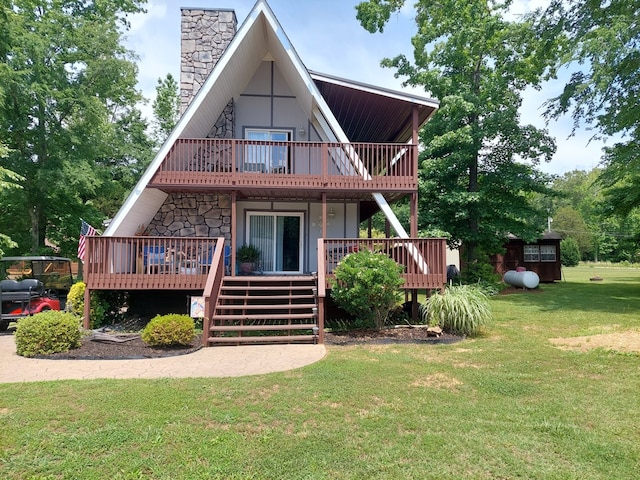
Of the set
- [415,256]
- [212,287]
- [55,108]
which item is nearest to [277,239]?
[212,287]

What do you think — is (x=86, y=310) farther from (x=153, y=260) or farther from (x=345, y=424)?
(x=345, y=424)

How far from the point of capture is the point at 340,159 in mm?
11383

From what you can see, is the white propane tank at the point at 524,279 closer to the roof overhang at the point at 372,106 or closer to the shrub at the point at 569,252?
the roof overhang at the point at 372,106

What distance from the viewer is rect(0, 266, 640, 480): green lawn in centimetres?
335

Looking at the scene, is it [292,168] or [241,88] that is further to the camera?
[241,88]

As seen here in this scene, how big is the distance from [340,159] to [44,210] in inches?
504

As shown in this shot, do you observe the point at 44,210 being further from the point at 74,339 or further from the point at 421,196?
the point at 421,196

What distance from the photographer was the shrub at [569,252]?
42312 millimetres

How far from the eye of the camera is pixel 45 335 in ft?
23.7

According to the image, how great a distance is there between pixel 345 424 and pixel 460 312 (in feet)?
17.6

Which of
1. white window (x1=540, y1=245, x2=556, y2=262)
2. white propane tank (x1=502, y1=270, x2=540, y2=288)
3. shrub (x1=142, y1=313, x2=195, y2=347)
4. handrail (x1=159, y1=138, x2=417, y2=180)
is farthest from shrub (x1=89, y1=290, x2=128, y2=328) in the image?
white window (x1=540, y1=245, x2=556, y2=262)

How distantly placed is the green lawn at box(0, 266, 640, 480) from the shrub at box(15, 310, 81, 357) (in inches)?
27.6

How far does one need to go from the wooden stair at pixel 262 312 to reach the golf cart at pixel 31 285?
4740 mm

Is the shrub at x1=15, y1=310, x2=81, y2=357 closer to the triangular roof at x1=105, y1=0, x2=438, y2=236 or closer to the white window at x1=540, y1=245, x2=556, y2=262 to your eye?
the triangular roof at x1=105, y1=0, x2=438, y2=236
